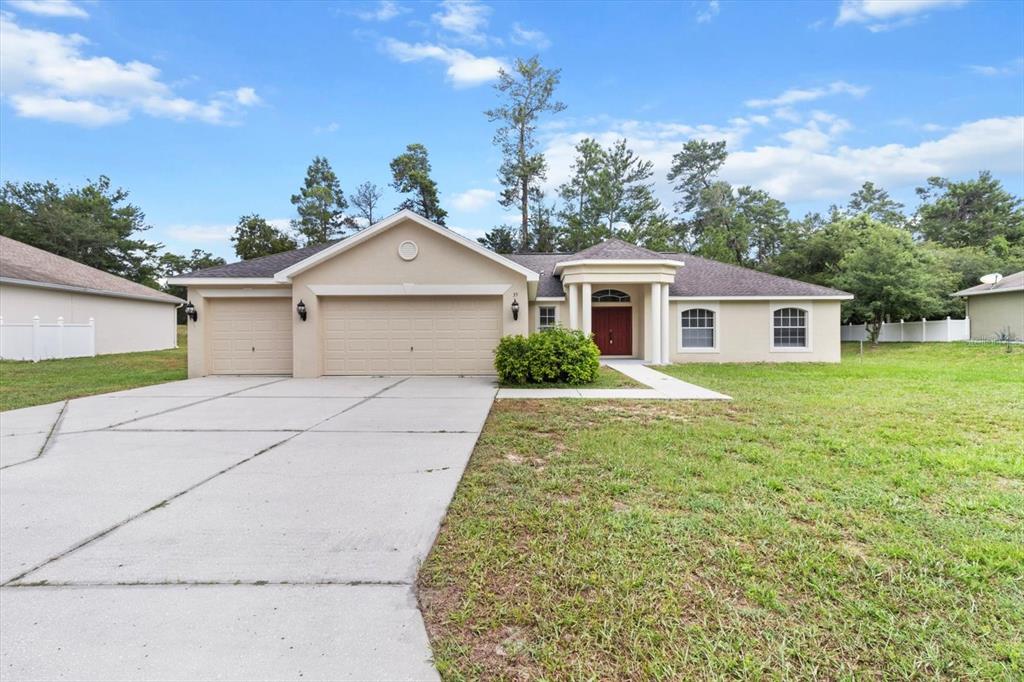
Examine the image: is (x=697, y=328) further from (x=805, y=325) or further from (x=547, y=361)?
(x=547, y=361)

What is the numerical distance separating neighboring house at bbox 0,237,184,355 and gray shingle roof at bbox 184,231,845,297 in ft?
33.4

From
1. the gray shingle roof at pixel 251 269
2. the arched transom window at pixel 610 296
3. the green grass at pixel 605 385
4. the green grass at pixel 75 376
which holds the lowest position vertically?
the green grass at pixel 605 385

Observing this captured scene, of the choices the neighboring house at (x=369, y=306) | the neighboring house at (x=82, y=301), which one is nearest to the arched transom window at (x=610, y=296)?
the neighboring house at (x=369, y=306)

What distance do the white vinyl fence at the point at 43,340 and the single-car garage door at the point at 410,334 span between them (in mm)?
12956

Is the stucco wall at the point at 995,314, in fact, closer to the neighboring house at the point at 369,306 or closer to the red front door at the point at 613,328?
the red front door at the point at 613,328

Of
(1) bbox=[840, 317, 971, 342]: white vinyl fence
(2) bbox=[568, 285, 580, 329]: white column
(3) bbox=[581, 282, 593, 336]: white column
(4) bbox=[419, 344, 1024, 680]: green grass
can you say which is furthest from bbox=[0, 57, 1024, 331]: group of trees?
(4) bbox=[419, 344, 1024, 680]: green grass

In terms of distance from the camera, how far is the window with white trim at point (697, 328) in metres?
15.9

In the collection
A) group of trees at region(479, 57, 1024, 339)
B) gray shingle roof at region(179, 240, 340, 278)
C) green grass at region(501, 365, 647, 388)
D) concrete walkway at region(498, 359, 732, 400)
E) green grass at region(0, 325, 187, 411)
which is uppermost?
group of trees at region(479, 57, 1024, 339)

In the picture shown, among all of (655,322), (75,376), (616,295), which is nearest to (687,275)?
(616,295)

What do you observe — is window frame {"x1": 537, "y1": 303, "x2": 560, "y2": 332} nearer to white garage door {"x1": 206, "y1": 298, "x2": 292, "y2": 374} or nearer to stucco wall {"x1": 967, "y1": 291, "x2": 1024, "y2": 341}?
white garage door {"x1": 206, "y1": 298, "x2": 292, "y2": 374}

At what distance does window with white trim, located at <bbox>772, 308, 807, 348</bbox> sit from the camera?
15695mm

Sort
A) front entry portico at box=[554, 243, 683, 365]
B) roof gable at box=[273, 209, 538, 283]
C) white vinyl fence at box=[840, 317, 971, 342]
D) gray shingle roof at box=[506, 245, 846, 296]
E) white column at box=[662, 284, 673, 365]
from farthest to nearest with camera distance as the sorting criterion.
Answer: white vinyl fence at box=[840, 317, 971, 342]
gray shingle roof at box=[506, 245, 846, 296]
white column at box=[662, 284, 673, 365]
front entry portico at box=[554, 243, 683, 365]
roof gable at box=[273, 209, 538, 283]

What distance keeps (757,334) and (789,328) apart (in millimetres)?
1204

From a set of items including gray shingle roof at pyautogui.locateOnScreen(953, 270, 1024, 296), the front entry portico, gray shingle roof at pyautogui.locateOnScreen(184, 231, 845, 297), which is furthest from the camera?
gray shingle roof at pyautogui.locateOnScreen(953, 270, 1024, 296)
